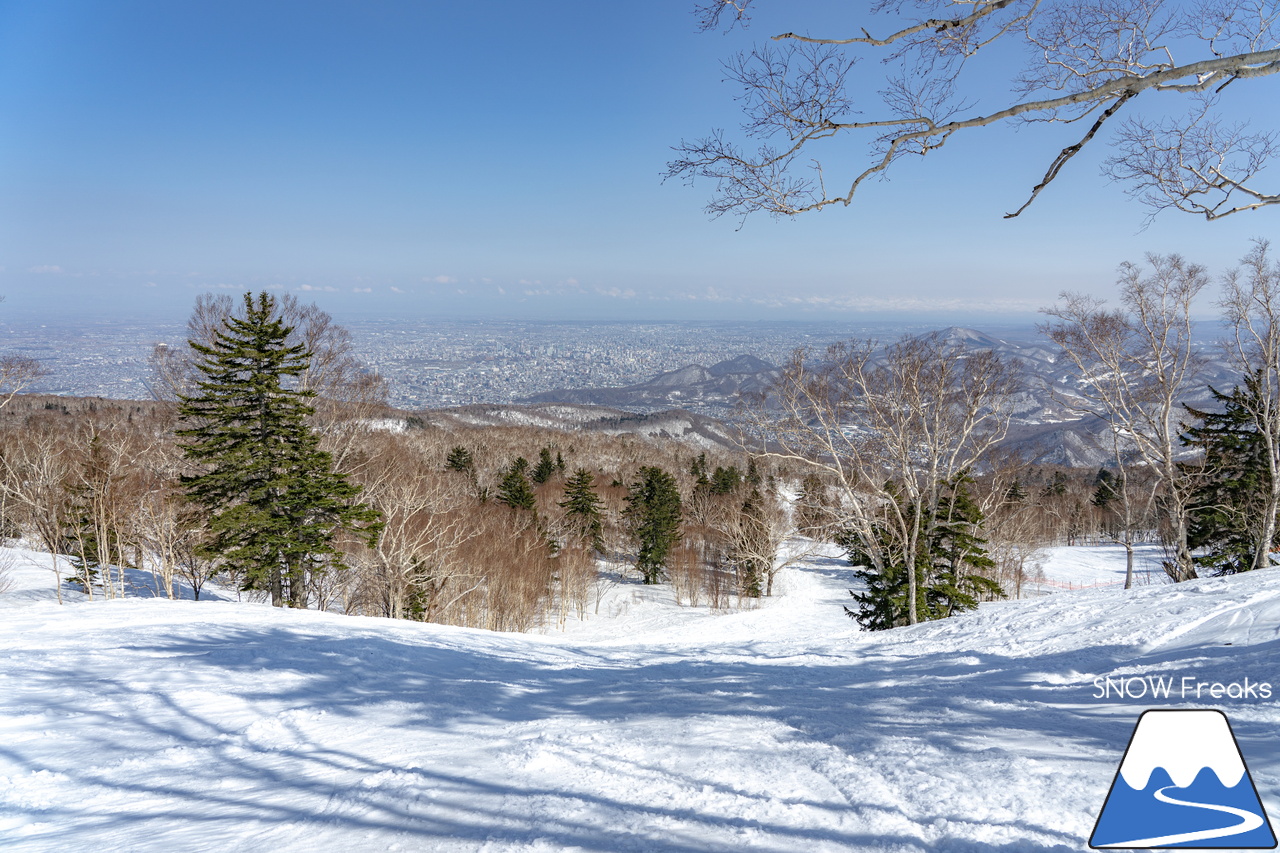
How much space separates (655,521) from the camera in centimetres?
3678

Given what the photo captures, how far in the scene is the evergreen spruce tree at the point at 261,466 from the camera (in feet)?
49.6

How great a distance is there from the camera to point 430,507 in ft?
77.2

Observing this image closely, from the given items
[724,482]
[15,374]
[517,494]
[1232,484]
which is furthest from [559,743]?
[724,482]

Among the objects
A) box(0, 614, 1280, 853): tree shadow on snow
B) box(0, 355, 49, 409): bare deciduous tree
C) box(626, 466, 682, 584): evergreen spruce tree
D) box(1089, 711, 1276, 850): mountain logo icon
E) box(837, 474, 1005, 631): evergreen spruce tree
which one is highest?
box(0, 355, 49, 409): bare deciduous tree

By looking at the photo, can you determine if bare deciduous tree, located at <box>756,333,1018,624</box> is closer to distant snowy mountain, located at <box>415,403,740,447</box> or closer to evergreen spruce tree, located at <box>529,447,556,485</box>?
evergreen spruce tree, located at <box>529,447,556,485</box>

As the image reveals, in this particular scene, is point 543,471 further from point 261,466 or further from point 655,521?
point 261,466

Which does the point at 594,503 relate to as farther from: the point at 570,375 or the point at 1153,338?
the point at 570,375

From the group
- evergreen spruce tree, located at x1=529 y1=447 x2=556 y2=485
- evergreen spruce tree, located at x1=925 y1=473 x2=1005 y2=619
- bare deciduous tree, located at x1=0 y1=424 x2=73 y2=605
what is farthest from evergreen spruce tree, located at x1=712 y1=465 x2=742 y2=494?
bare deciduous tree, located at x1=0 y1=424 x2=73 y2=605

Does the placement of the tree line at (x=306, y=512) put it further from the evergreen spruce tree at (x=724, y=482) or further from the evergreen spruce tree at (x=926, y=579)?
the evergreen spruce tree at (x=724, y=482)

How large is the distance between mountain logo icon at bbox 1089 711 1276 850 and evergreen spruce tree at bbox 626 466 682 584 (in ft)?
114

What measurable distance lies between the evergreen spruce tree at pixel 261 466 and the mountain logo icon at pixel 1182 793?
17.4 meters

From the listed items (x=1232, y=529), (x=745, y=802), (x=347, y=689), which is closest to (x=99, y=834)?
(x=347, y=689)

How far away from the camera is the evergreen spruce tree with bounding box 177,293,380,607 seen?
15125 millimetres

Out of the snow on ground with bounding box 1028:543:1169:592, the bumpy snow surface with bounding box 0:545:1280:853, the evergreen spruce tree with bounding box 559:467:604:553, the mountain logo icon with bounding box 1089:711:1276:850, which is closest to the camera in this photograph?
the mountain logo icon with bounding box 1089:711:1276:850
